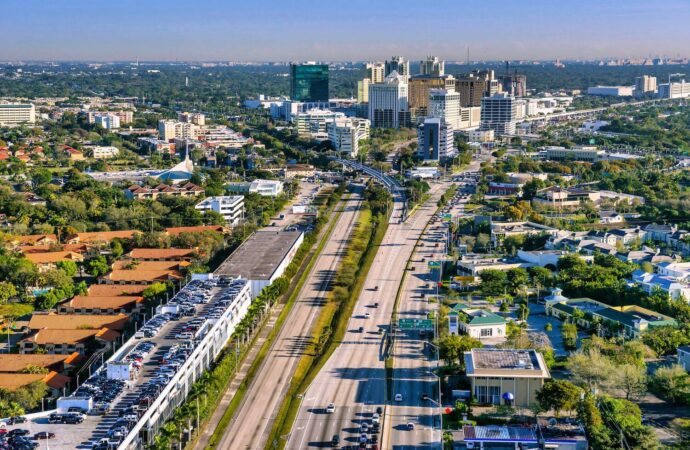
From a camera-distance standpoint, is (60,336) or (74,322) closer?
(60,336)

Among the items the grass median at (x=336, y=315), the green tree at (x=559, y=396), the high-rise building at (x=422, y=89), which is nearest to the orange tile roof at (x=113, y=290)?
the grass median at (x=336, y=315)

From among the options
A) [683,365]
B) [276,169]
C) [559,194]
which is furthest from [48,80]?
[683,365]

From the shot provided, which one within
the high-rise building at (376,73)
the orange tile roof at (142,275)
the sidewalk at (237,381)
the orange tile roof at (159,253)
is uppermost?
the high-rise building at (376,73)

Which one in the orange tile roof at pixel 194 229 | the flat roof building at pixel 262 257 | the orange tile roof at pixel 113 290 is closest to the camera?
the orange tile roof at pixel 113 290

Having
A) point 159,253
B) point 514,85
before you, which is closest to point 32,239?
point 159,253

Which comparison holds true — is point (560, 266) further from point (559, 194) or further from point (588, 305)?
point (559, 194)

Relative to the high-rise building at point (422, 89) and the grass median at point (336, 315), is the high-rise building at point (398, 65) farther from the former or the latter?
the grass median at point (336, 315)

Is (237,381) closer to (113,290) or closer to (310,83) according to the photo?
(113,290)
